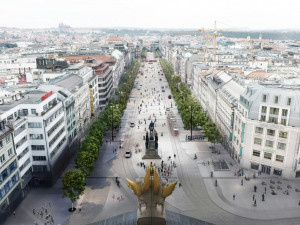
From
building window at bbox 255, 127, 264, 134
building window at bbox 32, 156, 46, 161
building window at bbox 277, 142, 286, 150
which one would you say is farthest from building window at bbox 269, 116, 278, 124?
building window at bbox 32, 156, 46, 161

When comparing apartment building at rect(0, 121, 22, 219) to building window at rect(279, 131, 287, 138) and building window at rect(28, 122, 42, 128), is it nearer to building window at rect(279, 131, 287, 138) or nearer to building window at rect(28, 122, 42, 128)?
building window at rect(28, 122, 42, 128)

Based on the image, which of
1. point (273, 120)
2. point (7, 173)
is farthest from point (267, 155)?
point (7, 173)

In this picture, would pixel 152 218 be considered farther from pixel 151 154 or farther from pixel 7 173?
pixel 151 154

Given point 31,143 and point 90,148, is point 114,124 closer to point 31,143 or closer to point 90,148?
point 90,148

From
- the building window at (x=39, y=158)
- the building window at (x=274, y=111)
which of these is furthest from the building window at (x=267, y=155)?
the building window at (x=39, y=158)

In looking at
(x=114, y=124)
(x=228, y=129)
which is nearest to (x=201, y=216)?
(x=228, y=129)
